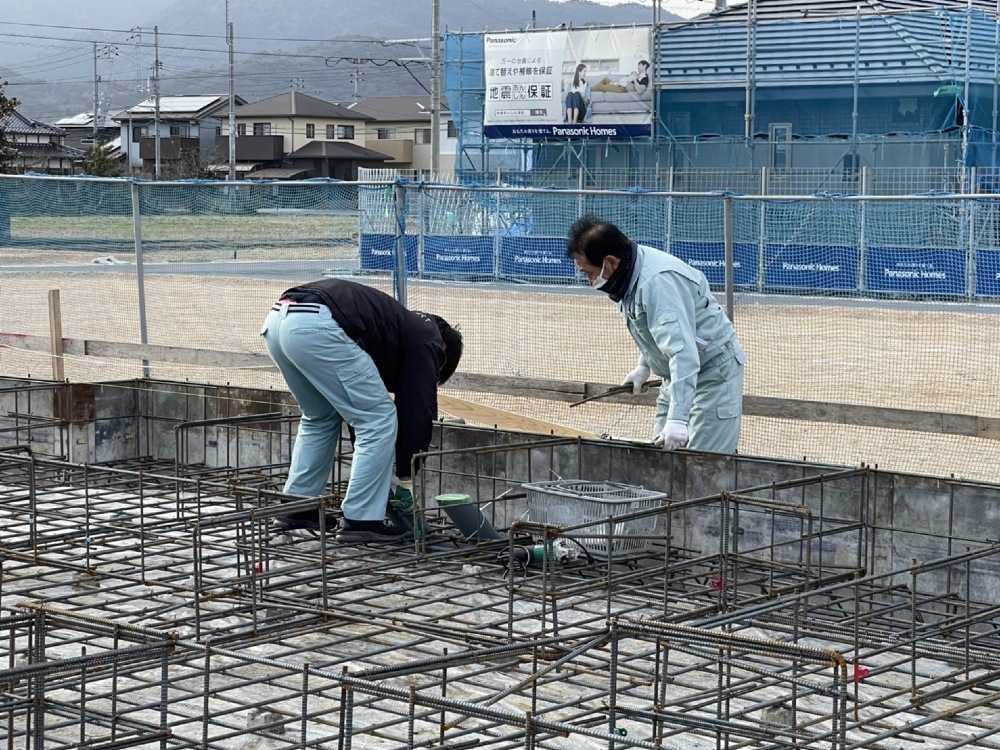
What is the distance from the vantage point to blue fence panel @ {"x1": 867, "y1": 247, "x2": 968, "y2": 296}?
1933 centimetres

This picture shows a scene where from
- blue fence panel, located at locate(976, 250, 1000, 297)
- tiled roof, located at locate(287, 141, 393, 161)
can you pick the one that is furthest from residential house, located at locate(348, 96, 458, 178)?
blue fence panel, located at locate(976, 250, 1000, 297)

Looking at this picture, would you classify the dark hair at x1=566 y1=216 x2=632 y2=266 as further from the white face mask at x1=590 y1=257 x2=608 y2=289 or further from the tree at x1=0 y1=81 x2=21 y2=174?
the tree at x1=0 y1=81 x2=21 y2=174

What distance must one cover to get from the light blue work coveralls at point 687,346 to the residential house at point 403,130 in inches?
2474

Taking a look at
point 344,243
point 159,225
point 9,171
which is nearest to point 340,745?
point 344,243

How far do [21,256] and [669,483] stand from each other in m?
17.1

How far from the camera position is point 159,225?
27.1m

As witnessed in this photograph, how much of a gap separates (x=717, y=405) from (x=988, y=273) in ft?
42.4

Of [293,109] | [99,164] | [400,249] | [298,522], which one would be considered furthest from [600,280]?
[293,109]

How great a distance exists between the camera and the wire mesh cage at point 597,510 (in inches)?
273

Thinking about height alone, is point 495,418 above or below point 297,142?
below

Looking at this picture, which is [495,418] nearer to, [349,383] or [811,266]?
[349,383]

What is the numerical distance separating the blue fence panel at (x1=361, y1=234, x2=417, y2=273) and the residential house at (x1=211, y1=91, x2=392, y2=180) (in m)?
45.6

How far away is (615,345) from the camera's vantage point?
55.9 feet

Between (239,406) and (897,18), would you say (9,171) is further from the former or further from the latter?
(239,406)
